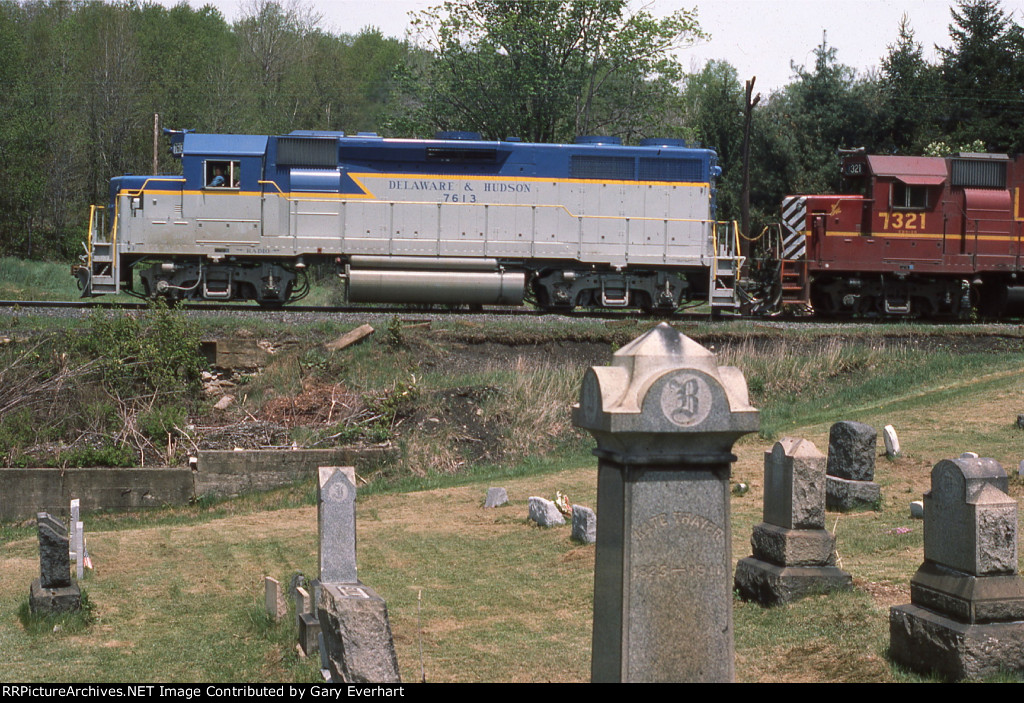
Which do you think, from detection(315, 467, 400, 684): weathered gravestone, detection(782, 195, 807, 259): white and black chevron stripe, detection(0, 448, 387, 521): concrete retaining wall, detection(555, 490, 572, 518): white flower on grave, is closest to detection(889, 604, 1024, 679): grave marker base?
detection(315, 467, 400, 684): weathered gravestone

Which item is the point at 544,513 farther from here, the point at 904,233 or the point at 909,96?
the point at 909,96

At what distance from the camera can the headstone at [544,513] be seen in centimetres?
1131

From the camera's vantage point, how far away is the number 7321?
76.2ft

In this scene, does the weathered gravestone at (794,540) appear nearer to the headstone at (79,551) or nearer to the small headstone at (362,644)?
the small headstone at (362,644)

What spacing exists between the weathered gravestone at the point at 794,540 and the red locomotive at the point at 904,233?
53.1 feet

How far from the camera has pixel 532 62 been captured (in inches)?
1549

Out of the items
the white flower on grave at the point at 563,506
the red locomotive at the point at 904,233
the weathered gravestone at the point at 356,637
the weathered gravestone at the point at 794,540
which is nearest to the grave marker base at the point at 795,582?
the weathered gravestone at the point at 794,540

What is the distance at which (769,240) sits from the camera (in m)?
24.7

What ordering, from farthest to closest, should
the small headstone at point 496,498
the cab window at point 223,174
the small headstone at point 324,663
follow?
the cab window at point 223,174, the small headstone at point 496,498, the small headstone at point 324,663

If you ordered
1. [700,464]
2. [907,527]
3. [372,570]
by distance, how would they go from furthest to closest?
[372,570] → [907,527] → [700,464]

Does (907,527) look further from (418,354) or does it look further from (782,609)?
(418,354)

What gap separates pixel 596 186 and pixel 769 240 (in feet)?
15.1

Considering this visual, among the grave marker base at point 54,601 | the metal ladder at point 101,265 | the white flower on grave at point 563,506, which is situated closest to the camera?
the grave marker base at point 54,601
